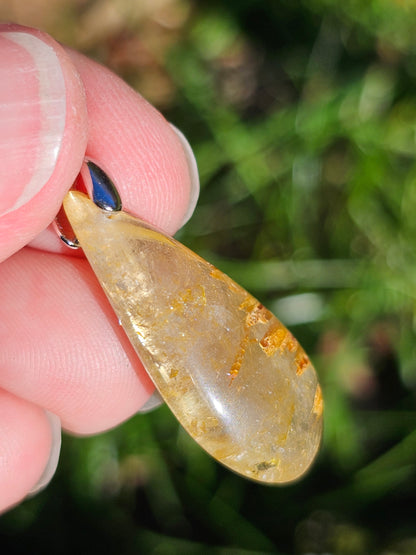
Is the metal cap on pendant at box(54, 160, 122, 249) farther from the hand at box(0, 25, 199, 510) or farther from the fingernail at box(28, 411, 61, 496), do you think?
the fingernail at box(28, 411, 61, 496)

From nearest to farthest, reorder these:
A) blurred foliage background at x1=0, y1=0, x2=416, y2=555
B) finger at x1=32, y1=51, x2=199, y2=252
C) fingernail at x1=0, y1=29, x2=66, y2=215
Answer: fingernail at x1=0, y1=29, x2=66, y2=215, finger at x1=32, y1=51, x2=199, y2=252, blurred foliage background at x1=0, y1=0, x2=416, y2=555

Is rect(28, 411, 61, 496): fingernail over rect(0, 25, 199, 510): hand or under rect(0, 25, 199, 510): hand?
under

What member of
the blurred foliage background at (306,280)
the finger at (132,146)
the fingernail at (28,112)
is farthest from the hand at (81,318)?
the blurred foliage background at (306,280)

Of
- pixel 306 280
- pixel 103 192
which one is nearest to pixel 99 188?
pixel 103 192

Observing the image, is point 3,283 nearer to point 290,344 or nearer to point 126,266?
point 126,266

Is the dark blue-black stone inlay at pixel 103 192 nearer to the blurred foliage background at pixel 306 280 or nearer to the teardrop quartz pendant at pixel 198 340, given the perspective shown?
the teardrop quartz pendant at pixel 198 340

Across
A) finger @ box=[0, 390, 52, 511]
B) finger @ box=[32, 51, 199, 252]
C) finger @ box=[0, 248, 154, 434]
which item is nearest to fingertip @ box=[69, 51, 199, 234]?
finger @ box=[32, 51, 199, 252]

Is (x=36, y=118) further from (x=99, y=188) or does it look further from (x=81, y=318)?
(x=81, y=318)
